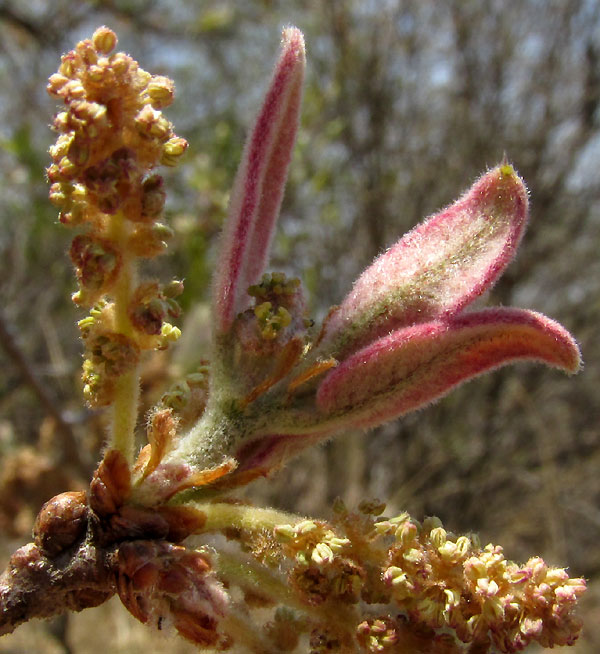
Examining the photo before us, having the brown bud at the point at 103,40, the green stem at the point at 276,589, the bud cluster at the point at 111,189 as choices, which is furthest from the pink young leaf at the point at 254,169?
the green stem at the point at 276,589

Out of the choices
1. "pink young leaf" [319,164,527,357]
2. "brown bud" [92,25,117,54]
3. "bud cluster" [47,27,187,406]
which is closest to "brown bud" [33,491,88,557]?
"bud cluster" [47,27,187,406]

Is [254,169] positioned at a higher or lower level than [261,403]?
higher

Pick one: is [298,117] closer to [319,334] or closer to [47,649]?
[319,334]

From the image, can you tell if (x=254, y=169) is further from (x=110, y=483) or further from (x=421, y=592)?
(x=421, y=592)

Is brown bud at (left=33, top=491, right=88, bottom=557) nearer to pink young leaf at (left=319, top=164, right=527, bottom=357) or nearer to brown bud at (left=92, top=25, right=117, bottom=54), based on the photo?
pink young leaf at (left=319, top=164, right=527, bottom=357)

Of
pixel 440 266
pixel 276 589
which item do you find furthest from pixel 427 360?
pixel 276 589

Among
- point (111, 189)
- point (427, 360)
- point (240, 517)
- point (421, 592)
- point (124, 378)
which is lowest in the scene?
point (421, 592)

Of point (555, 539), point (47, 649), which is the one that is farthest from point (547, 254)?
point (47, 649)

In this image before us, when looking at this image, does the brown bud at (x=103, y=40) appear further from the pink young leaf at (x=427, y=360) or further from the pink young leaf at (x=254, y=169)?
the pink young leaf at (x=427, y=360)
